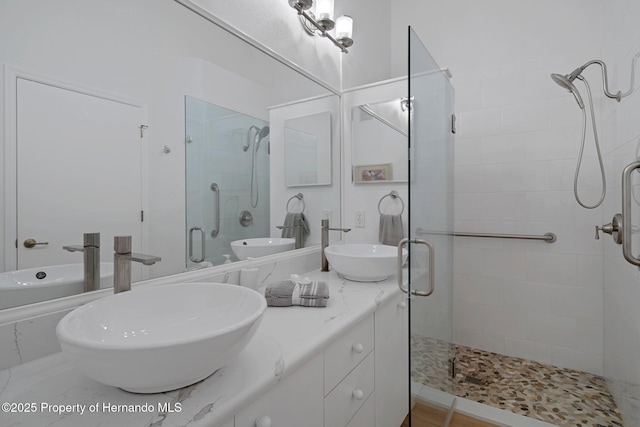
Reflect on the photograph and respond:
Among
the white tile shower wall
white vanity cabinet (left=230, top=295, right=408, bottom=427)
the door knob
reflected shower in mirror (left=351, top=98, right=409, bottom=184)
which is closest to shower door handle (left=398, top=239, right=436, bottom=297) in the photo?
white vanity cabinet (left=230, top=295, right=408, bottom=427)

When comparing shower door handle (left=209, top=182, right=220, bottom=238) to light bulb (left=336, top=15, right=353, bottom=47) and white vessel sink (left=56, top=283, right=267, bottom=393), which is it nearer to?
white vessel sink (left=56, top=283, right=267, bottom=393)

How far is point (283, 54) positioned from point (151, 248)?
46.9 inches

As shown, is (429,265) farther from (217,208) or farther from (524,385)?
(524,385)

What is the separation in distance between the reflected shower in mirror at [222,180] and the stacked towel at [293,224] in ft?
0.50

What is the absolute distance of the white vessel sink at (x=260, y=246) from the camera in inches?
56.5

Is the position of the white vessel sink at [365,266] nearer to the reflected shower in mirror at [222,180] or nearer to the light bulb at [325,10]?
the reflected shower in mirror at [222,180]

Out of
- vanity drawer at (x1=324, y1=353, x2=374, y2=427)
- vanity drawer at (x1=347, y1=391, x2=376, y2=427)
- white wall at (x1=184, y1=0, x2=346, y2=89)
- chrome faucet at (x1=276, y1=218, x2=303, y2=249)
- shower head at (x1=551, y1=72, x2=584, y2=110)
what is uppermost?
white wall at (x1=184, y1=0, x2=346, y2=89)

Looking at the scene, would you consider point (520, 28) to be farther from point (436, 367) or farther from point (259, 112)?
point (436, 367)

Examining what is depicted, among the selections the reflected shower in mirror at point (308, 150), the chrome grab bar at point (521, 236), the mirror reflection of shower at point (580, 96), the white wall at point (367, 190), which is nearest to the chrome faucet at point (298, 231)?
the reflected shower in mirror at point (308, 150)

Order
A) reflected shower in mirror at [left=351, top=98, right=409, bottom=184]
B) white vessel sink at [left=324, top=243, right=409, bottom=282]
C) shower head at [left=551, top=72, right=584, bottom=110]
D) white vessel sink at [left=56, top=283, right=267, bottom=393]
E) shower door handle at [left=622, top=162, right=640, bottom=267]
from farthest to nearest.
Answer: reflected shower in mirror at [left=351, top=98, right=409, bottom=184] < shower head at [left=551, top=72, right=584, bottom=110] < white vessel sink at [left=324, top=243, right=409, bottom=282] < shower door handle at [left=622, top=162, right=640, bottom=267] < white vessel sink at [left=56, top=283, right=267, bottom=393]

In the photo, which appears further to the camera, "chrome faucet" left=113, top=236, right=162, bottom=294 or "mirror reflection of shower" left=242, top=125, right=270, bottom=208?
"mirror reflection of shower" left=242, top=125, right=270, bottom=208

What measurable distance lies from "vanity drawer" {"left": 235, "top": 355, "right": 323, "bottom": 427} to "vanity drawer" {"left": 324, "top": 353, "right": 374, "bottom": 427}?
61 mm

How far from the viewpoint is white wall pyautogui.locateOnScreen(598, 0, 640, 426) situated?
1.32m

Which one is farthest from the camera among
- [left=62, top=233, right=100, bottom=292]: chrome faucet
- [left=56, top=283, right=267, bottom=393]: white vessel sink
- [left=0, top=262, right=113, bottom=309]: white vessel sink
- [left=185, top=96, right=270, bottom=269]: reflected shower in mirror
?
[left=185, top=96, right=270, bottom=269]: reflected shower in mirror
